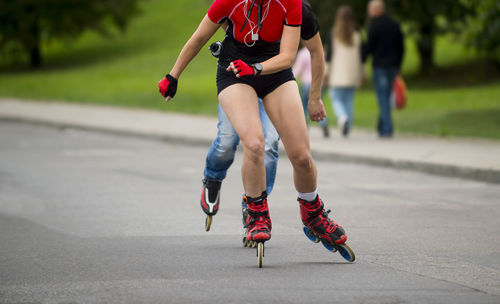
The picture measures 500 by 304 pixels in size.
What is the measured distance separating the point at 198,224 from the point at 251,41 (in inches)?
85.6

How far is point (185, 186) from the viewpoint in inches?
401

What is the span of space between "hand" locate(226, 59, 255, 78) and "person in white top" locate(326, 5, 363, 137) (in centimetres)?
956

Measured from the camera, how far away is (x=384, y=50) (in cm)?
1488

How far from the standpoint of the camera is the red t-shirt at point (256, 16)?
19.1 feet

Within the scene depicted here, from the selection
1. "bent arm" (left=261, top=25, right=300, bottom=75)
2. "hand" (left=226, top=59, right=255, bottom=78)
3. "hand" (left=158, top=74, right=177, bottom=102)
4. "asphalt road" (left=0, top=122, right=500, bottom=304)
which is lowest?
"asphalt road" (left=0, top=122, right=500, bottom=304)

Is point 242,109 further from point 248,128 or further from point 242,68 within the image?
point 242,68

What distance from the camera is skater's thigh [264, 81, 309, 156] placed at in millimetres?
5816

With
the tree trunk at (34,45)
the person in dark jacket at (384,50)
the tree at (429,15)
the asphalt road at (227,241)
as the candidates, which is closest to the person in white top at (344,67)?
the person in dark jacket at (384,50)

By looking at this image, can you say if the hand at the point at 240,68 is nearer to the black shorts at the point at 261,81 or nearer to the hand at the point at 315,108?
the black shorts at the point at 261,81

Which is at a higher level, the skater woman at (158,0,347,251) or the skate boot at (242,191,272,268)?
the skater woman at (158,0,347,251)

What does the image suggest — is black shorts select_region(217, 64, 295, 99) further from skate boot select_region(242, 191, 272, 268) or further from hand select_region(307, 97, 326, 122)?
skate boot select_region(242, 191, 272, 268)

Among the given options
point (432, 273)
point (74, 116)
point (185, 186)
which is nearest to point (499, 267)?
point (432, 273)

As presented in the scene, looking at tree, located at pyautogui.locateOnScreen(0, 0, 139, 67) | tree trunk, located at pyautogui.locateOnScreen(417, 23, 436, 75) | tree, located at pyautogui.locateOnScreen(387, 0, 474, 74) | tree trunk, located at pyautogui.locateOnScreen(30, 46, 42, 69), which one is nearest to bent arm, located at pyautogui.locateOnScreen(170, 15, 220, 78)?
tree, located at pyautogui.locateOnScreen(387, 0, 474, 74)

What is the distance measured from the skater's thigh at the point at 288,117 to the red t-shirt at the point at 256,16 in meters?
0.37
